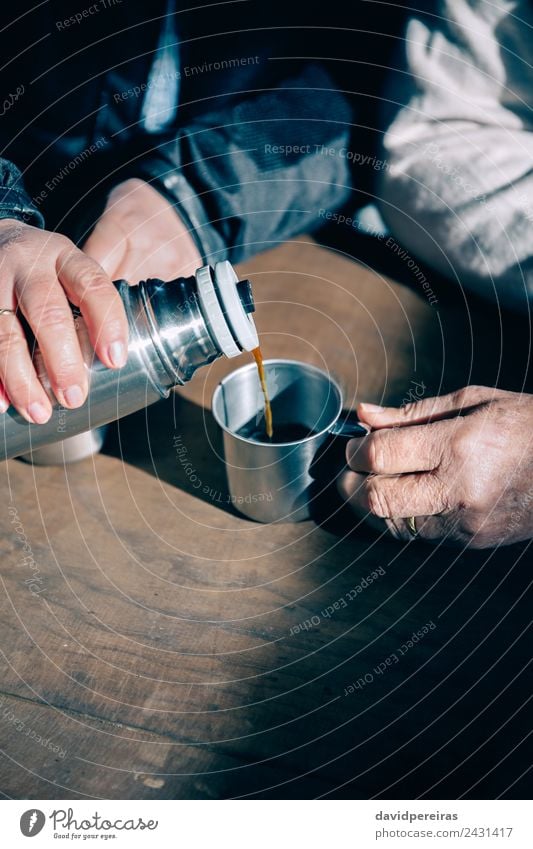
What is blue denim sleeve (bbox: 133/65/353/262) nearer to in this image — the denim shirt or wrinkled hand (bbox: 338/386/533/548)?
the denim shirt

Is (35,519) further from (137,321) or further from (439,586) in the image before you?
(439,586)

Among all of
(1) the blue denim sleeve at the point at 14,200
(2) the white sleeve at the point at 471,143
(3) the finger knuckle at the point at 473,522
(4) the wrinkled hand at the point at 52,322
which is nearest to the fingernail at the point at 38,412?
(4) the wrinkled hand at the point at 52,322

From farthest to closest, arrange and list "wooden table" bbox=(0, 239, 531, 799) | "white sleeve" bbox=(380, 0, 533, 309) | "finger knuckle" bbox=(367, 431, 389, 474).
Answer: "white sleeve" bbox=(380, 0, 533, 309) → "finger knuckle" bbox=(367, 431, 389, 474) → "wooden table" bbox=(0, 239, 531, 799)

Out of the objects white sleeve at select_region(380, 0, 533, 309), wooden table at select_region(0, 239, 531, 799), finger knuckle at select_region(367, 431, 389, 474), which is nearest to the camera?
wooden table at select_region(0, 239, 531, 799)

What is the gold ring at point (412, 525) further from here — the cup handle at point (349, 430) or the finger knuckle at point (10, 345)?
the finger knuckle at point (10, 345)

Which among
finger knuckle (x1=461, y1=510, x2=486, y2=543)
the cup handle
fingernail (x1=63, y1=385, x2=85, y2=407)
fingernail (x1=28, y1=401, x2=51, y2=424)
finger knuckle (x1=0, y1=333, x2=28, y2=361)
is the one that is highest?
finger knuckle (x1=0, y1=333, x2=28, y2=361)

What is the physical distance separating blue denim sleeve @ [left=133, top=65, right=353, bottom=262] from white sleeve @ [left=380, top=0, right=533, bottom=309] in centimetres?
10

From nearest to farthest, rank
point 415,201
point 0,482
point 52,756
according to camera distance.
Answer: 1. point 52,756
2. point 0,482
3. point 415,201

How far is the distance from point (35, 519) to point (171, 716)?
0.84 ft

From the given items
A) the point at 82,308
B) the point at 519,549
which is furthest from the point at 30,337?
the point at 519,549

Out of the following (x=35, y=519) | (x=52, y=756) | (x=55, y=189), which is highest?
(x=55, y=189)

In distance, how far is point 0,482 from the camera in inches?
29.3

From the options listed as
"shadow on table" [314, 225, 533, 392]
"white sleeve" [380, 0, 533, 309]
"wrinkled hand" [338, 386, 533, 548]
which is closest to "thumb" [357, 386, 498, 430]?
"wrinkled hand" [338, 386, 533, 548]

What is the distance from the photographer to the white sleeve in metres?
0.84
